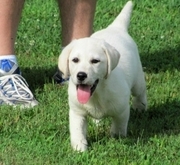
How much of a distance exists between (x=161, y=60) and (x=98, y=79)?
2300mm

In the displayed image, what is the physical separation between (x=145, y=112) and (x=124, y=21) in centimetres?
67

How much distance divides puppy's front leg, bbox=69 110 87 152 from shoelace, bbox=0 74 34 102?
96 cm

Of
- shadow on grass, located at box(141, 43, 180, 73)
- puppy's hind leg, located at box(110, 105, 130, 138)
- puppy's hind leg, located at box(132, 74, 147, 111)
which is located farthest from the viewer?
shadow on grass, located at box(141, 43, 180, 73)

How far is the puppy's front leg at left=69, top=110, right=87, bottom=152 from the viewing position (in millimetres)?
4184

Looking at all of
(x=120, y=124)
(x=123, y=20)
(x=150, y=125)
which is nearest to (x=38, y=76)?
(x=123, y=20)

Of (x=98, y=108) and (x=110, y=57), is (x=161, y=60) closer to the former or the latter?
(x=98, y=108)

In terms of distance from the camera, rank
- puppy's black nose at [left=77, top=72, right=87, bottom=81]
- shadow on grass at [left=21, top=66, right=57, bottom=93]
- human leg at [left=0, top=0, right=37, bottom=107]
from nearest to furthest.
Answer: puppy's black nose at [left=77, top=72, right=87, bottom=81]
human leg at [left=0, top=0, right=37, bottom=107]
shadow on grass at [left=21, top=66, right=57, bottom=93]


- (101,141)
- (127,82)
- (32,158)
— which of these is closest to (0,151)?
(32,158)

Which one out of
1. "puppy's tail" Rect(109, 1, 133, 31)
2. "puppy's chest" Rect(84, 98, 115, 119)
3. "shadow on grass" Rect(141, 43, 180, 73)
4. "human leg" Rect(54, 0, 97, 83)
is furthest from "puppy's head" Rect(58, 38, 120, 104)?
"shadow on grass" Rect(141, 43, 180, 73)

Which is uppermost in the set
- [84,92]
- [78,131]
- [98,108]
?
[84,92]

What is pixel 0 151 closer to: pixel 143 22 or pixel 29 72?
pixel 29 72

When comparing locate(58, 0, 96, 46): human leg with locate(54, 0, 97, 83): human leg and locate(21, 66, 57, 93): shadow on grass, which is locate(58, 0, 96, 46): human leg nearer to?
locate(54, 0, 97, 83): human leg

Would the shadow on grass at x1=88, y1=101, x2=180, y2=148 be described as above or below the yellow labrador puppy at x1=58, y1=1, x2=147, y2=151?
below

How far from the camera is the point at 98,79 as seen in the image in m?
4.07
